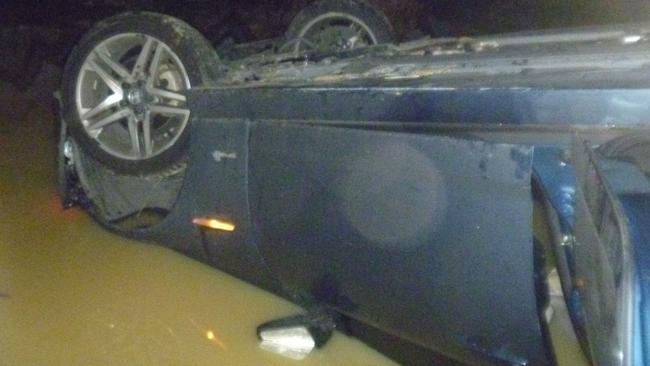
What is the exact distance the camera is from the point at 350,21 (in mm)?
4973

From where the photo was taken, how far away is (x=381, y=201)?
256cm

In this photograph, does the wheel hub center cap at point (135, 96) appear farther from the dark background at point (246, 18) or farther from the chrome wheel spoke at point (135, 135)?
the dark background at point (246, 18)

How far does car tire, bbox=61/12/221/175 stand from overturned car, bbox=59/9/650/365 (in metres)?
0.02

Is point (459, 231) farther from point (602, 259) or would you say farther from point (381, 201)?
point (602, 259)

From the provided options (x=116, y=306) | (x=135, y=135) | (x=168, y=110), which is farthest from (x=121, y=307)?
(x=168, y=110)

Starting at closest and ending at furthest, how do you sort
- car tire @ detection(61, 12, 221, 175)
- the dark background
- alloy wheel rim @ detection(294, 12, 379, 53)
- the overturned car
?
the overturned car, car tire @ detection(61, 12, 221, 175), alloy wheel rim @ detection(294, 12, 379, 53), the dark background

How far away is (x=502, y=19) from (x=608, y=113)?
6380 millimetres

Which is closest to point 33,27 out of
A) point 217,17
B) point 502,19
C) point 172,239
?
point 217,17

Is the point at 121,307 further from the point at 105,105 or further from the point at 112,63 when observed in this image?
the point at 112,63

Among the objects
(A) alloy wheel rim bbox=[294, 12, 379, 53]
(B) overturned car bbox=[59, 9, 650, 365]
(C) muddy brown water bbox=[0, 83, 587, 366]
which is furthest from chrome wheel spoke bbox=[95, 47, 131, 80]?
(A) alloy wheel rim bbox=[294, 12, 379, 53]

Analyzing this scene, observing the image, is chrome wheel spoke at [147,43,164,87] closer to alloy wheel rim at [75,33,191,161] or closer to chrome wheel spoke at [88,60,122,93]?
alloy wheel rim at [75,33,191,161]

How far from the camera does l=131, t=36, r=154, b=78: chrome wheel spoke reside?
13.0ft

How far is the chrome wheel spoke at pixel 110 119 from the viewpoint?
4.03 m

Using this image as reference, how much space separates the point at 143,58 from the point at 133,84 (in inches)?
5.5
